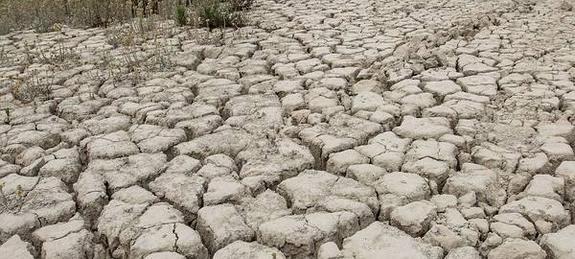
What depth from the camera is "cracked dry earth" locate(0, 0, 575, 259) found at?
2.03m

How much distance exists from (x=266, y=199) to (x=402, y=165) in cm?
A: 69

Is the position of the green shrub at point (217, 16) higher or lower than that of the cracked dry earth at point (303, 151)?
higher

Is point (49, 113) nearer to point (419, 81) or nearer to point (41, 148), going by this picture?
point (41, 148)

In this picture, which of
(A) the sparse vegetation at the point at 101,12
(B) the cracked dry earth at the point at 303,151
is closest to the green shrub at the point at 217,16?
(A) the sparse vegetation at the point at 101,12

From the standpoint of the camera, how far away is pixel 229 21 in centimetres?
540

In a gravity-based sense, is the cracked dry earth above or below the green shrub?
below

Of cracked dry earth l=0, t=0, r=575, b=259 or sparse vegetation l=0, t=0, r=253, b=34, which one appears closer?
cracked dry earth l=0, t=0, r=575, b=259

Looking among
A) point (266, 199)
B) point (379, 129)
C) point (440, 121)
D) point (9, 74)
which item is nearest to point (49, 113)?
point (9, 74)

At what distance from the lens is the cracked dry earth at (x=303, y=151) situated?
203 centimetres

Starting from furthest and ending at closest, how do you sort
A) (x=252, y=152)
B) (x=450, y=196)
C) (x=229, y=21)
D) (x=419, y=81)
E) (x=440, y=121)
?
→ (x=229, y=21)
(x=419, y=81)
(x=440, y=121)
(x=252, y=152)
(x=450, y=196)

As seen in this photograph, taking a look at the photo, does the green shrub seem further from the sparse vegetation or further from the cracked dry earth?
the cracked dry earth

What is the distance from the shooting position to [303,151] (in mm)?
2699

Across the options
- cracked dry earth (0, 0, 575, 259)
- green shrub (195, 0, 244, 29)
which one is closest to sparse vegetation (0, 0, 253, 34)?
green shrub (195, 0, 244, 29)

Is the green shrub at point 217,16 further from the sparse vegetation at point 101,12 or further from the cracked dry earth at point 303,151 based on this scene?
the cracked dry earth at point 303,151
